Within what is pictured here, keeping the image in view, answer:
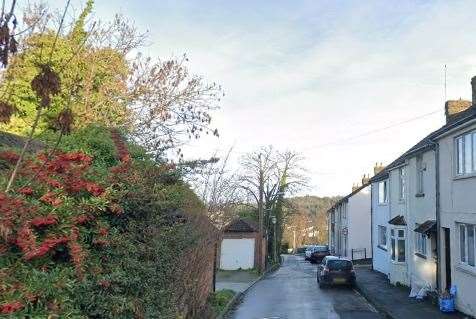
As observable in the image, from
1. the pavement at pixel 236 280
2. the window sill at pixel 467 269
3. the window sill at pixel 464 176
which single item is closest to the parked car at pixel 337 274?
the pavement at pixel 236 280

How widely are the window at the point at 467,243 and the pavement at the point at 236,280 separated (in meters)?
12.7

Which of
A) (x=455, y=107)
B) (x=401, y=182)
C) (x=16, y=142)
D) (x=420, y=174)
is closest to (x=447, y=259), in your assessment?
(x=420, y=174)

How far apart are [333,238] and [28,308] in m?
65.8

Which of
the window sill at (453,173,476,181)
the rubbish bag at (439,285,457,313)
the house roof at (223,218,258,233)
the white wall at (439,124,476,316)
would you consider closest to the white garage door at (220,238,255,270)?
the house roof at (223,218,258,233)

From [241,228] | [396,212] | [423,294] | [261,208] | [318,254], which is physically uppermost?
[261,208]

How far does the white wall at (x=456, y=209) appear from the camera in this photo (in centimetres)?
1587

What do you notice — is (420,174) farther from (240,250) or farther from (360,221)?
(360,221)

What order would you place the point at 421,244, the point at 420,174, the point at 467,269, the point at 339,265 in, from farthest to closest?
the point at 339,265 → the point at 421,244 → the point at 420,174 → the point at 467,269

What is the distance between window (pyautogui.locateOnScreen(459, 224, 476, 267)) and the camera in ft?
53.2

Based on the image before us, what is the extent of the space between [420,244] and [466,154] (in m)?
7.77

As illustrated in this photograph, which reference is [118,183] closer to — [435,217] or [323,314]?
[323,314]

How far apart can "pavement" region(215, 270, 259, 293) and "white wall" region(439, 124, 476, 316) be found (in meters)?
12.1

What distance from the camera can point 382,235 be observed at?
33562 millimetres

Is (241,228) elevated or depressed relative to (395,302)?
elevated
